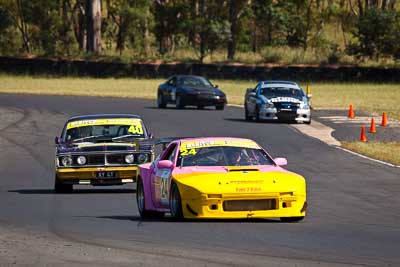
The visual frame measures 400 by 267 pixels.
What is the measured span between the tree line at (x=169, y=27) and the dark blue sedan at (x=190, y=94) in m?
28.8

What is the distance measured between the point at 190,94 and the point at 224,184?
111ft

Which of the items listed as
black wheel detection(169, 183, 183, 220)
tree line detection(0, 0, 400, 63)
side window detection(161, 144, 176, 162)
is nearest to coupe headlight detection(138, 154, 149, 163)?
side window detection(161, 144, 176, 162)

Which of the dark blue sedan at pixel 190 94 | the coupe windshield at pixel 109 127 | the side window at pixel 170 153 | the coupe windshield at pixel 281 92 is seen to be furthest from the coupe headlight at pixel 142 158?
the dark blue sedan at pixel 190 94

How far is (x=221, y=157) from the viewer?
14.8 meters

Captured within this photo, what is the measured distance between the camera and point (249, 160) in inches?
583

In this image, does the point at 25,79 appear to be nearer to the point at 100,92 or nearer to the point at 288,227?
the point at 100,92

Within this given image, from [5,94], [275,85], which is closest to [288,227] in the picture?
[275,85]

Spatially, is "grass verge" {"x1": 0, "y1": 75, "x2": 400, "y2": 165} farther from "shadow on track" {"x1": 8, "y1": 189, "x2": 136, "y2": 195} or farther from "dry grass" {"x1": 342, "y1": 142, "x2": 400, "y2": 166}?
"shadow on track" {"x1": 8, "y1": 189, "x2": 136, "y2": 195}

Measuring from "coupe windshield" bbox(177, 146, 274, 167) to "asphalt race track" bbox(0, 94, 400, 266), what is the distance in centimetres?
82

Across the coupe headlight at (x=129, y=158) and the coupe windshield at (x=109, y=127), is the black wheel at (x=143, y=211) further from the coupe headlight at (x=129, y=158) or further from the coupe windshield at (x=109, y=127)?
the coupe windshield at (x=109, y=127)

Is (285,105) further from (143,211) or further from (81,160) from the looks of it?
(143,211)

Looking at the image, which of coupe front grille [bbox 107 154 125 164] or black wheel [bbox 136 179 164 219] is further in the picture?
coupe front grille [bbox 107 154 125 164]

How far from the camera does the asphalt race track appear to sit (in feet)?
37.2

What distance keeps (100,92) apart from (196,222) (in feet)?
152
